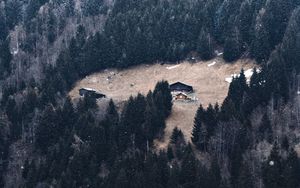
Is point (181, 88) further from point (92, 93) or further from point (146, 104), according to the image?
point (92, 93)

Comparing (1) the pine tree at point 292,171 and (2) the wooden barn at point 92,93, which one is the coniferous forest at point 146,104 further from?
(2) the wooden barn at point 92,93

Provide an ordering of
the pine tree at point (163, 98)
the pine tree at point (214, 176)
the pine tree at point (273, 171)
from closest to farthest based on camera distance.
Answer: the pine tree at point (273, 171), the pine tree at point (214, 176), the pine tree at point (163, 98)

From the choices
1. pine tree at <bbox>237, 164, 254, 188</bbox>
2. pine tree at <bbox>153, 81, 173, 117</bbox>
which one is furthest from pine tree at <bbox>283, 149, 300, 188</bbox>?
pine tree at <bbox>153, 81, 173, 117</bbox>

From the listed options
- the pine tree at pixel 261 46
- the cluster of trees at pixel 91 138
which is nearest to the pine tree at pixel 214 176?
the cluster of trees at pixel 91 138

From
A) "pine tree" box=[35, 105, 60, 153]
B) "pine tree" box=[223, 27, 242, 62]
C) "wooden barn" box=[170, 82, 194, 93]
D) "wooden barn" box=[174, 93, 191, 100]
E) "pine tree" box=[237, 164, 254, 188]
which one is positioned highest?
"pine tree" box=[223, 27, 242, 62]

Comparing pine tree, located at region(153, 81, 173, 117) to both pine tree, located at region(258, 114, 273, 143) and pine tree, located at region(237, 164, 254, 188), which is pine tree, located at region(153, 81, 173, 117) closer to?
pine tree, located at region(258, 114, 273, 143)

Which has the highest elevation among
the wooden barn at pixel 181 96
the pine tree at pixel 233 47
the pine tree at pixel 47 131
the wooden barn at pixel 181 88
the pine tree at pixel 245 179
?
the pine tree at pixel 233 47

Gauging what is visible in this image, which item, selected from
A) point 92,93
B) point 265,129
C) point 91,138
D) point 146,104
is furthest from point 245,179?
point 92,93
